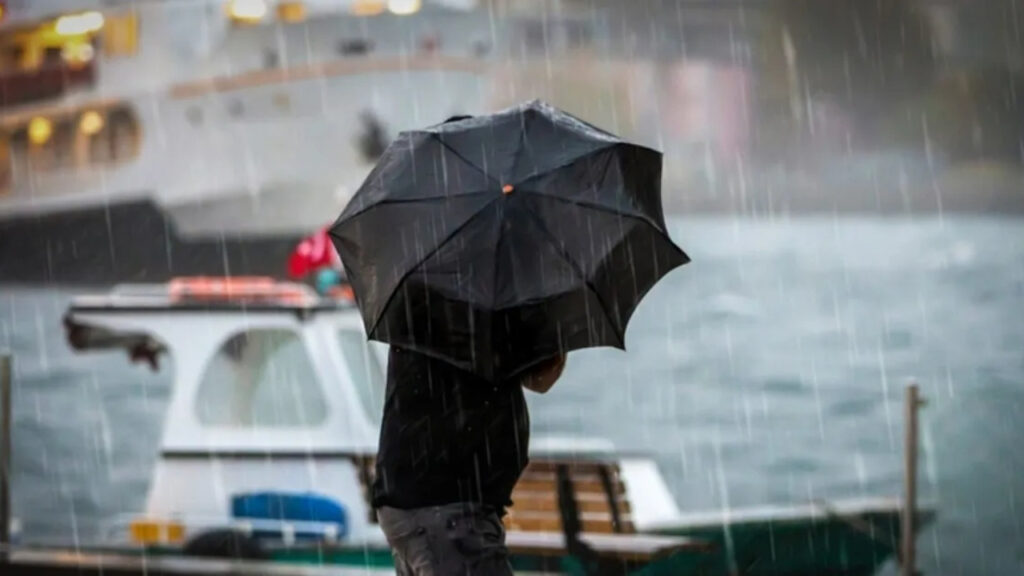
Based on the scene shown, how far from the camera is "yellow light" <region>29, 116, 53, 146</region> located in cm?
2025

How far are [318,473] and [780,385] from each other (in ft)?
51.4

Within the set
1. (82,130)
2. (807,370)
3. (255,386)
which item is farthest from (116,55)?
(255,386)

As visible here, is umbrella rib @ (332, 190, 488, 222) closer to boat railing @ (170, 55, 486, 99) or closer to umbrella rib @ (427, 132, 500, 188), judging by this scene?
umbrella rib @ (427, 132, 500, 188)

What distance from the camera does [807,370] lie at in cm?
2169

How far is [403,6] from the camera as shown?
17.3m

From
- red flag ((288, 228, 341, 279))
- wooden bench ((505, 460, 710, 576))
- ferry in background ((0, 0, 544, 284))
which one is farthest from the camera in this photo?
ferry in background ((0, 0, 544, 284))

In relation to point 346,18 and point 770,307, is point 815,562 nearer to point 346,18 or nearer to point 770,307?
point 346,18

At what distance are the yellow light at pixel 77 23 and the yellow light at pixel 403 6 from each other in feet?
15.9

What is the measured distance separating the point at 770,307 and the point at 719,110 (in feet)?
17.2

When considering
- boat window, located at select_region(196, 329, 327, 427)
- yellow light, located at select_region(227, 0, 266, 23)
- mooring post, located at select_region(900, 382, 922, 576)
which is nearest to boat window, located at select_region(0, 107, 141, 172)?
yellow light, located at select_region(227, 0, 266, 23)

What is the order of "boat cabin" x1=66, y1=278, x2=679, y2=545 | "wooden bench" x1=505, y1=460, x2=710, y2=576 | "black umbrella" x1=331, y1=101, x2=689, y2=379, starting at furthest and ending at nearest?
"boat cabin" x1=66, y1=278, x2=679, y2=545 → "wooden bench" x1=505, y1=460, x2=710, y2=576 → "black umbrella" x1=331, y1=101, x2=689, y2=379

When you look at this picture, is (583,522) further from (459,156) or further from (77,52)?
(77,52)

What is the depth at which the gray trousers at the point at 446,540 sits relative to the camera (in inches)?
97.6

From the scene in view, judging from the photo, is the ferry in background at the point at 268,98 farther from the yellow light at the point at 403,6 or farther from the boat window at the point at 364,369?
the boat window at the point at 364,369
